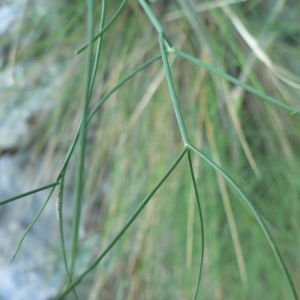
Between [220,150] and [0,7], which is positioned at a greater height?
[0,7]

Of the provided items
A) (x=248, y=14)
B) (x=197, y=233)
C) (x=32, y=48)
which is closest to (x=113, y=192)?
(x=197, y=233)

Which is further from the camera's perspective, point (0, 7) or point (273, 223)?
point (273, 223)

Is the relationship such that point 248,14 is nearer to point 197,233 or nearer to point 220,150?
point 220,150

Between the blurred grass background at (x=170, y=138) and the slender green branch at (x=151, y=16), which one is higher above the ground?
the blurred grass background at (x=170, y=138)

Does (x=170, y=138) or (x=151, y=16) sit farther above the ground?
(x=170, y=138)

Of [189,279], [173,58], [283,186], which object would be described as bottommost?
[189,279]

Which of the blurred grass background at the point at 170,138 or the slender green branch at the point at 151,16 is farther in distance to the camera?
the blurred grass background at the point at 170,138

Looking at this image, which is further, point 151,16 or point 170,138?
point 170,138
